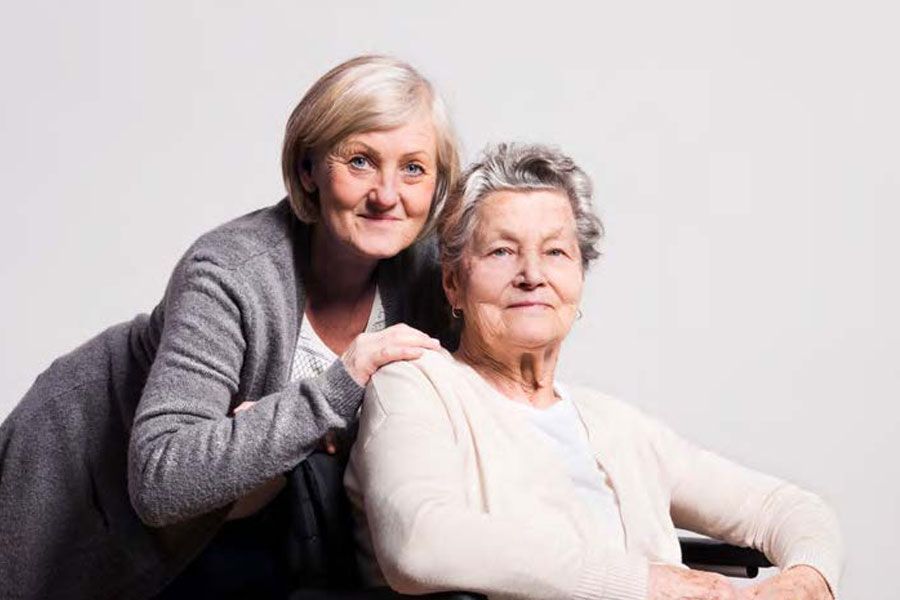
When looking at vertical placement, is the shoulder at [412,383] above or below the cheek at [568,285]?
below

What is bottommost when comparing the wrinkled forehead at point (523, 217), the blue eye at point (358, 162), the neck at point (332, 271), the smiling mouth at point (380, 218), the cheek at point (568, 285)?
the neck at point (332, 271)

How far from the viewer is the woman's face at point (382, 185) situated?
2.81 m

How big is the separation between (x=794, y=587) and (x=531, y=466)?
45 cm

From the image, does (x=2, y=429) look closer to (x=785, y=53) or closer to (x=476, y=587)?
(x=476, y=587)

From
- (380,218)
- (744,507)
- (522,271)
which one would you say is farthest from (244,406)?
(744,507)

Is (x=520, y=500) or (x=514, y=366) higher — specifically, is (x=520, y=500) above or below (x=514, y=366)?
below

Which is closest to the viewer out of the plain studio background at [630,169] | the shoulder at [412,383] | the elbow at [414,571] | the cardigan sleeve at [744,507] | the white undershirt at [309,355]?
the elbow at [414,571]

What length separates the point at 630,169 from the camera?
4414mm

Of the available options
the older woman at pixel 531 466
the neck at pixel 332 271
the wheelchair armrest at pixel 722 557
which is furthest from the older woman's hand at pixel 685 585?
the neck at pixel 332 271

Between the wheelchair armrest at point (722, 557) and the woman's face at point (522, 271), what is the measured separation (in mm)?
473

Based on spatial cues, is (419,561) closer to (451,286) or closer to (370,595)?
(370,595)

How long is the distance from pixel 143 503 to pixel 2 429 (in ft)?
1.97

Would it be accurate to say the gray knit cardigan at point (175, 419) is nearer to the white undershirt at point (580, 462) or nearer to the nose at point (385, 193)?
the nose at point (385, 193)

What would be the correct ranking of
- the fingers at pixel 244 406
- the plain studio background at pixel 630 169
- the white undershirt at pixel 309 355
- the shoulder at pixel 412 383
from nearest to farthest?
the shoulder at pixel 412 383 → the fingers at pixel 244 406 → the white undershirt at pixel 309 355 → the plain studio background at pixel 630 169
